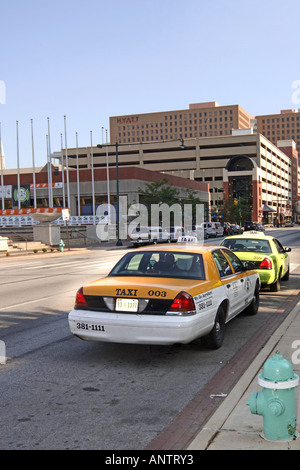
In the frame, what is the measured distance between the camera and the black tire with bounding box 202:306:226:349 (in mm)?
7051

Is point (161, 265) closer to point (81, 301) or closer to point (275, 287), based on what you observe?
point (81, 301)

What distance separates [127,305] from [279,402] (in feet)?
9.21

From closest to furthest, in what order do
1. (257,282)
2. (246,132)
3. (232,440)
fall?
(232,440), (257,282), (246,132)

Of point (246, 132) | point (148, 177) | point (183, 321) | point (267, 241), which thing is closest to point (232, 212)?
point (148, 177)

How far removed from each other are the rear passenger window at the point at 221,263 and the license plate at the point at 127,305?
6.11ft

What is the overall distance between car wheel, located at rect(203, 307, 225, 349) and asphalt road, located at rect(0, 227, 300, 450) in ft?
0.38

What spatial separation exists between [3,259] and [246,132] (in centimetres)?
10900

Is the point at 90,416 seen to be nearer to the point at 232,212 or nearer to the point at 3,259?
the point at 3,259

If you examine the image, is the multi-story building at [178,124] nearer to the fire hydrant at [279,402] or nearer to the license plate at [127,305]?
the license plate at [127,305]

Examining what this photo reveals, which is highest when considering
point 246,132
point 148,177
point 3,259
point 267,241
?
point 246,132

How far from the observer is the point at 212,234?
5312 cm

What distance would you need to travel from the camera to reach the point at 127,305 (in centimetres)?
646

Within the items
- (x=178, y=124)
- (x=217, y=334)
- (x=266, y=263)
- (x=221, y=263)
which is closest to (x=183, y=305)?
(x=217, y=334)

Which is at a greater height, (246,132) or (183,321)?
(246,132)
